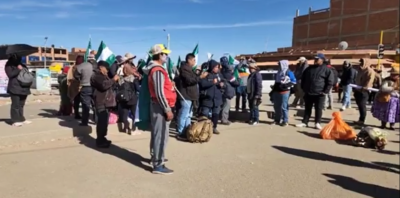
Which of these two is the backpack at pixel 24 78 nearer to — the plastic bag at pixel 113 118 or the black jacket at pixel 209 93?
the plastic bag at pixel 113 118

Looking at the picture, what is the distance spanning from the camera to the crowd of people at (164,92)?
4.70 metres

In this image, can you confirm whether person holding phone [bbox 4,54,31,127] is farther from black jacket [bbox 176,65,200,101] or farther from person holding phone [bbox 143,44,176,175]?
person holding phone [bbox 143,44,176,175]

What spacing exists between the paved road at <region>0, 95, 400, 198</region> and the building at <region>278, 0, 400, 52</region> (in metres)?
43.0

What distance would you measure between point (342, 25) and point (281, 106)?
2137 inches

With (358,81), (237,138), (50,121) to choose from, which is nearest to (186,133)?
(237,138)

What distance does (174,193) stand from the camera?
13.1ft

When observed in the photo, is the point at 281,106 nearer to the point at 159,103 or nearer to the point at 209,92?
the point at 209,92

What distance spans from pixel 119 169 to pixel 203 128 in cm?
231

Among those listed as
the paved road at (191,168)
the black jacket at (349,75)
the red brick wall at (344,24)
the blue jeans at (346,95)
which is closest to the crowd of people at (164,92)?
the paved road at (191,168)

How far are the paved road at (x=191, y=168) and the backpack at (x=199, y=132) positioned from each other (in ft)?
0.72

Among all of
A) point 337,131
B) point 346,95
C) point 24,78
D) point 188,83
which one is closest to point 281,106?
point 337,131

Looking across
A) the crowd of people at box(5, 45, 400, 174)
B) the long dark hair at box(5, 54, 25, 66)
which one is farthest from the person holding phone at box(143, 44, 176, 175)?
the long dark hair at box(5, 54, 25, 66)

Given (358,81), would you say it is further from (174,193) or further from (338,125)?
(174,193)

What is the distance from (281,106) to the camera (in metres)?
8.88
